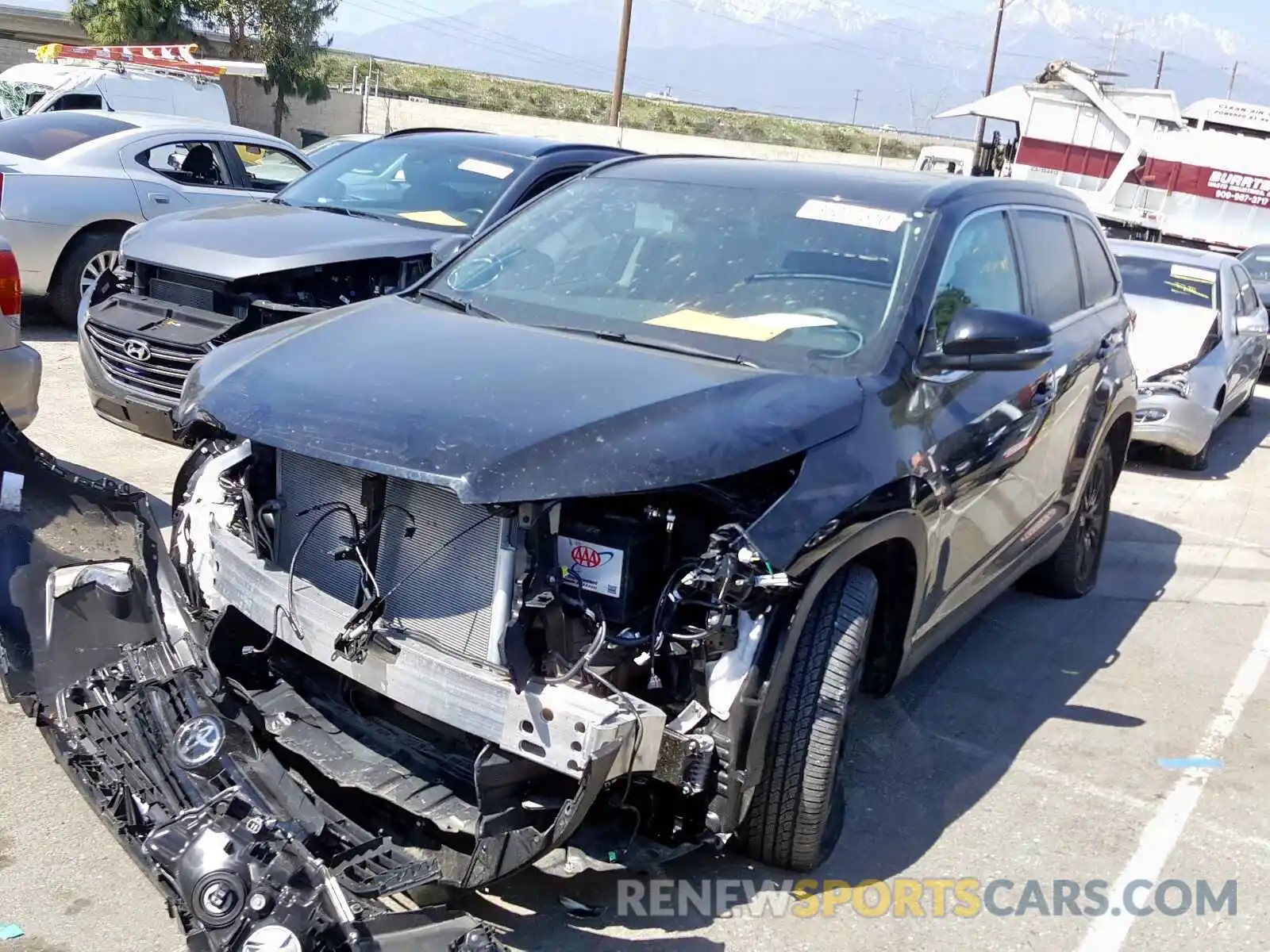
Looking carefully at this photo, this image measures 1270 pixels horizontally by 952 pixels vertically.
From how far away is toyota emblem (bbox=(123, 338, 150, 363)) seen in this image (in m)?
6.36

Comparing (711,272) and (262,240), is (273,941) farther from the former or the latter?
(262,240)

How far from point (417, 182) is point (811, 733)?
5575 mm

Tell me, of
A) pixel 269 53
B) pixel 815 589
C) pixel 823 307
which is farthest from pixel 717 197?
pixel 269 53

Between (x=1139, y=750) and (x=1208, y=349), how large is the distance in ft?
18.8

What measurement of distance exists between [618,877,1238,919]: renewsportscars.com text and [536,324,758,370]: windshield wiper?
146 centimetres

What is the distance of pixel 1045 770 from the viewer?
14.2 ft

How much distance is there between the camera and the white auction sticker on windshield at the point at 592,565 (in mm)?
3029

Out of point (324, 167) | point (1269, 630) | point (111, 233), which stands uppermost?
point (324, 167)

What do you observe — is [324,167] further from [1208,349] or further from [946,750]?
[1208,349]

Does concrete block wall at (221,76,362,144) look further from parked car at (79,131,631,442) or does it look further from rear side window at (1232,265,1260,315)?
rear side window at (1232,265,1260,315)

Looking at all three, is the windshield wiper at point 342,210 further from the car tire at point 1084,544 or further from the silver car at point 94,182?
the car tire at point 1084,544

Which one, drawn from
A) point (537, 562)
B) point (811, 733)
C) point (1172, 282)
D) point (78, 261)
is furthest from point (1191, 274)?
point (537, 562)

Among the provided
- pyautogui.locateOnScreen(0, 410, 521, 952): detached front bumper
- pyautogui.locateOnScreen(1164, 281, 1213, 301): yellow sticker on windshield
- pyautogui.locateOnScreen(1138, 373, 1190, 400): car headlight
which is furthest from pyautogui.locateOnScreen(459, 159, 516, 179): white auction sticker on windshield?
pyautogui.locateOnScreen(1164, 281, 1213, 301): yellow sticker on windshield

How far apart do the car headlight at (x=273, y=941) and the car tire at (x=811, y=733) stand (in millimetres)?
1284
